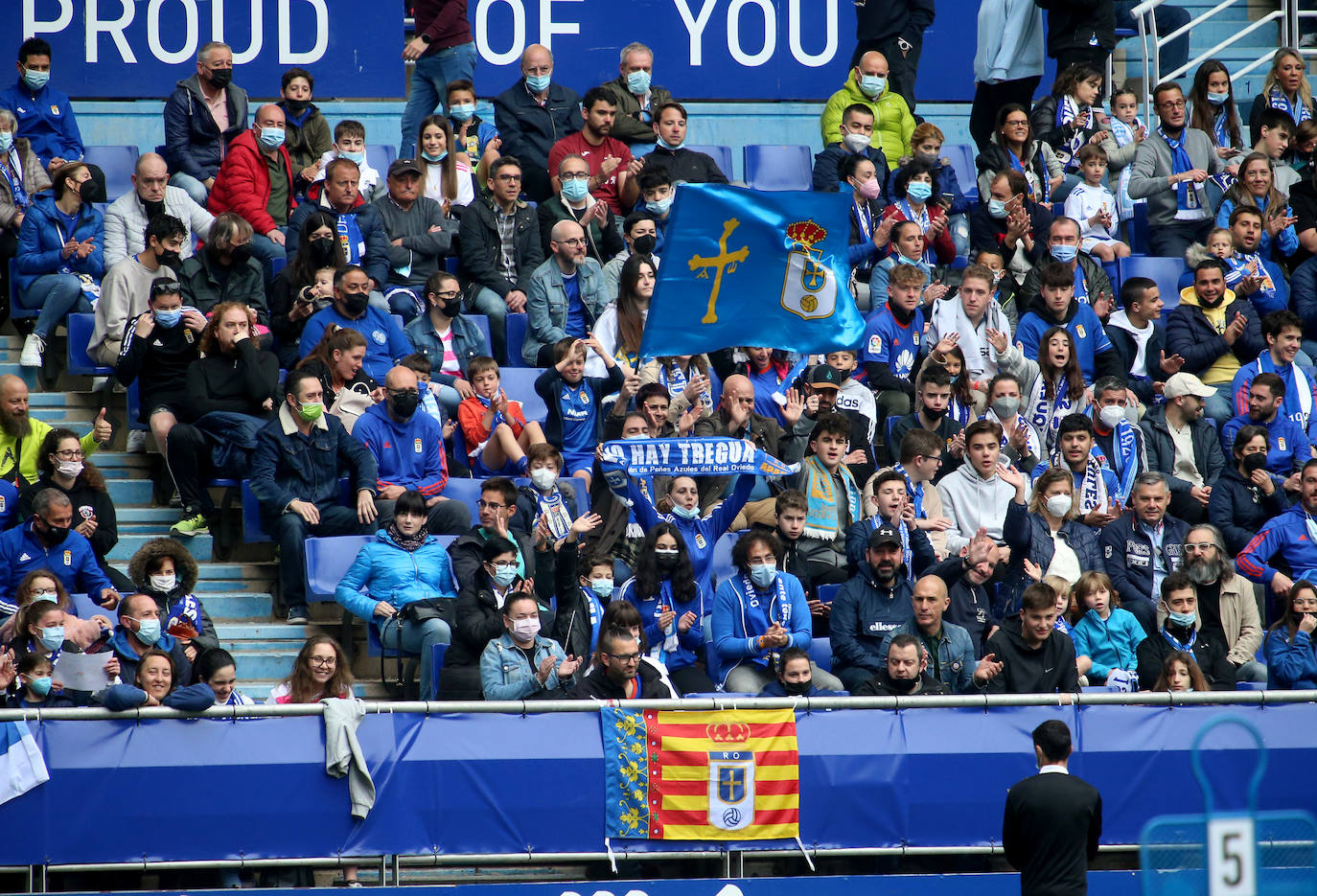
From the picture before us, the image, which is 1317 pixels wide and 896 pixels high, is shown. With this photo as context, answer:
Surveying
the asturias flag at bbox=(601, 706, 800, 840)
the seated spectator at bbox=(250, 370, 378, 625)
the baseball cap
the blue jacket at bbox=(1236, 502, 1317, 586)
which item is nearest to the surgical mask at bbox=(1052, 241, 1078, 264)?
the baseball cap

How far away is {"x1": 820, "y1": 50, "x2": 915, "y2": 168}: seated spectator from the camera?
16.1 meters

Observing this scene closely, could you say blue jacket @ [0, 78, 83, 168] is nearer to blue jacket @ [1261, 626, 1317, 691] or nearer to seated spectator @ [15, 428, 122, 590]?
seated spectator @ [15, 428, 122, 590]

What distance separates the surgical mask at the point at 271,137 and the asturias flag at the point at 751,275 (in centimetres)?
399

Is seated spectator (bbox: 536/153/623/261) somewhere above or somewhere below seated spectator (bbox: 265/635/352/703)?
above

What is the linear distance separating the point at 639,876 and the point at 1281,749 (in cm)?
338

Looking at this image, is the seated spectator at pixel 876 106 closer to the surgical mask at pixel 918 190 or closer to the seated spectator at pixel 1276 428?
the surgical mask at pixel 918 190

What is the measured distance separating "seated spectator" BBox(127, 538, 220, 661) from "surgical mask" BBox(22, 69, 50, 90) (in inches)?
207

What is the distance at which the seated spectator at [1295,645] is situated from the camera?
438 inches

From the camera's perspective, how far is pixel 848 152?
15766mm

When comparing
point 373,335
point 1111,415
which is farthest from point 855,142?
point 373,335

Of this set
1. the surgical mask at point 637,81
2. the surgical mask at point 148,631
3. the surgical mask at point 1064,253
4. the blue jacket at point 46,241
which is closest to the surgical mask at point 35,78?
the blue jacket at point 46,241

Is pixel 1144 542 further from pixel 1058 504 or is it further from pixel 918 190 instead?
pixel 918 190

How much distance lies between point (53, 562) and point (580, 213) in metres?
5.20

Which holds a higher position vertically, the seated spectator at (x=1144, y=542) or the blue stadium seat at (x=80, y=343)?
the blue stadium seat at (x=80, y=343)
